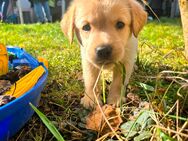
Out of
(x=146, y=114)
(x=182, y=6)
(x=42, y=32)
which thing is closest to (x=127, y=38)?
(x=182, y=6)

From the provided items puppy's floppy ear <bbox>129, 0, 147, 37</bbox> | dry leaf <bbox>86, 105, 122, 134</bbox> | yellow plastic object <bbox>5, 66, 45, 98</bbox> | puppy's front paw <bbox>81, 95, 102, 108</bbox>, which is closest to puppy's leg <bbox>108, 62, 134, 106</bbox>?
puppy's front paw <bbox>81, 95, 102, 108</bbox>

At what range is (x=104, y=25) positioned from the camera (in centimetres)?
236

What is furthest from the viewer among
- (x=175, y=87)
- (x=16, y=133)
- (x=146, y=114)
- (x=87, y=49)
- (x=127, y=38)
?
(x=127, y=38)

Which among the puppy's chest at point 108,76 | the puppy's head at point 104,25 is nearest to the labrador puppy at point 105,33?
the puppy's head at point 104,25

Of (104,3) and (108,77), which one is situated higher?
(104,3)

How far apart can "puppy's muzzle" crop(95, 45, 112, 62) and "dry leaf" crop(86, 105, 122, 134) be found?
13.3 inches

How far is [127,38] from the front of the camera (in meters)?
2.50

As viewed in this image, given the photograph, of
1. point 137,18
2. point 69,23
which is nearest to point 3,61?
point 69,23

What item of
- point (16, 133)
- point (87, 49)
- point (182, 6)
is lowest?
point (16, 133)

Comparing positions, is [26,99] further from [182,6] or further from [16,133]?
[182,6]

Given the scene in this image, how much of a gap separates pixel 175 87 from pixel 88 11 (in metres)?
0.77

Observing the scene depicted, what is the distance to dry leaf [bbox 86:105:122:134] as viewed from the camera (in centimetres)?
188

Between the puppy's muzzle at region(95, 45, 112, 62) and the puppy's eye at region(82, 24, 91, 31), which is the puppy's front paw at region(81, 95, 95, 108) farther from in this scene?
the puppy's eye at region(82, 24, 91, 31)

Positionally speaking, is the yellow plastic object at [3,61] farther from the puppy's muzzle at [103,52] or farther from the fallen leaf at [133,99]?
the fallen leaf at [133,99]
